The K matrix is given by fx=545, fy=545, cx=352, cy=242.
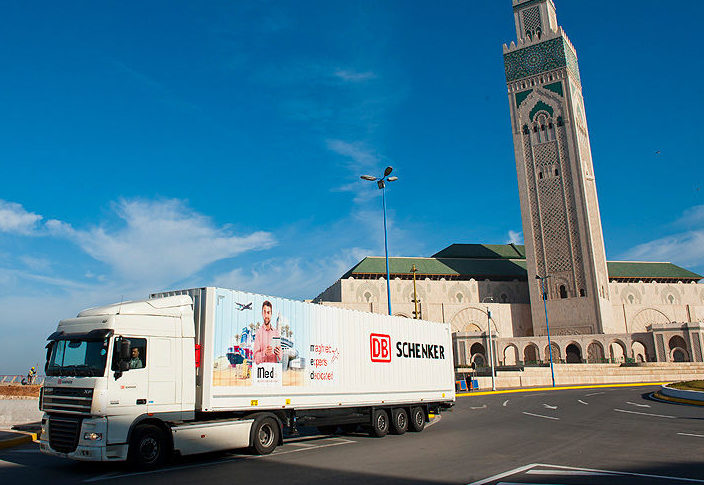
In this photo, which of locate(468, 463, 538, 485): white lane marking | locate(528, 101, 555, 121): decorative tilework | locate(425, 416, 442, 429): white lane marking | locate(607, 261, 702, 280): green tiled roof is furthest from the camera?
locate(607, 261, 702, 280): green tiled roof

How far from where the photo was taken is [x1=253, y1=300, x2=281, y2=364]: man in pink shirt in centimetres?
1234

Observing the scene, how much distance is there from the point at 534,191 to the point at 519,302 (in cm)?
1860

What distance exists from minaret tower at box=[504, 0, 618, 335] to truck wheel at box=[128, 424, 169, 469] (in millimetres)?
70364

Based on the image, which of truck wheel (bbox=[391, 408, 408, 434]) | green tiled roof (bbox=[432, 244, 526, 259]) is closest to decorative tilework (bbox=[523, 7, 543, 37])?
green tiled roof (bbox=[432, 244, 526, 259])

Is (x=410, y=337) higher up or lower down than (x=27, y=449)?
higher up

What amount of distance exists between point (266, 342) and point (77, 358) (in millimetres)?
3899

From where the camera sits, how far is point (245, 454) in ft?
40.9

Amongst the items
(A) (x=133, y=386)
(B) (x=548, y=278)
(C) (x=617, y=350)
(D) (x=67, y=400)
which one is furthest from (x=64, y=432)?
(B) (x=548, y=278)

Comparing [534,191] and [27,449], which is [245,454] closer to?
[27,449]

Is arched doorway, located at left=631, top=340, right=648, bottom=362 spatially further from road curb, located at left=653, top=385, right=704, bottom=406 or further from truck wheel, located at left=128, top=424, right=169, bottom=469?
truck wheel, located at left=128, top=424, right=169, bottom=469

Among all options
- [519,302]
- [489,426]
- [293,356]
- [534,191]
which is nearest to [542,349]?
[519,302]

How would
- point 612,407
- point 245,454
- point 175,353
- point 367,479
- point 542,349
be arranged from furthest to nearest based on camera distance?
point 542,349 → point 612,407 → point 245,454 → point 175,353 → point 367,479

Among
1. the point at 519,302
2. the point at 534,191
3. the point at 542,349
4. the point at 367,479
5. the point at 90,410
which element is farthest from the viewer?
the point at 519,302

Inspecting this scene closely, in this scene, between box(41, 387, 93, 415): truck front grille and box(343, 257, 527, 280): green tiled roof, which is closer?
box(41, 387, 93, 415): truck front grille
